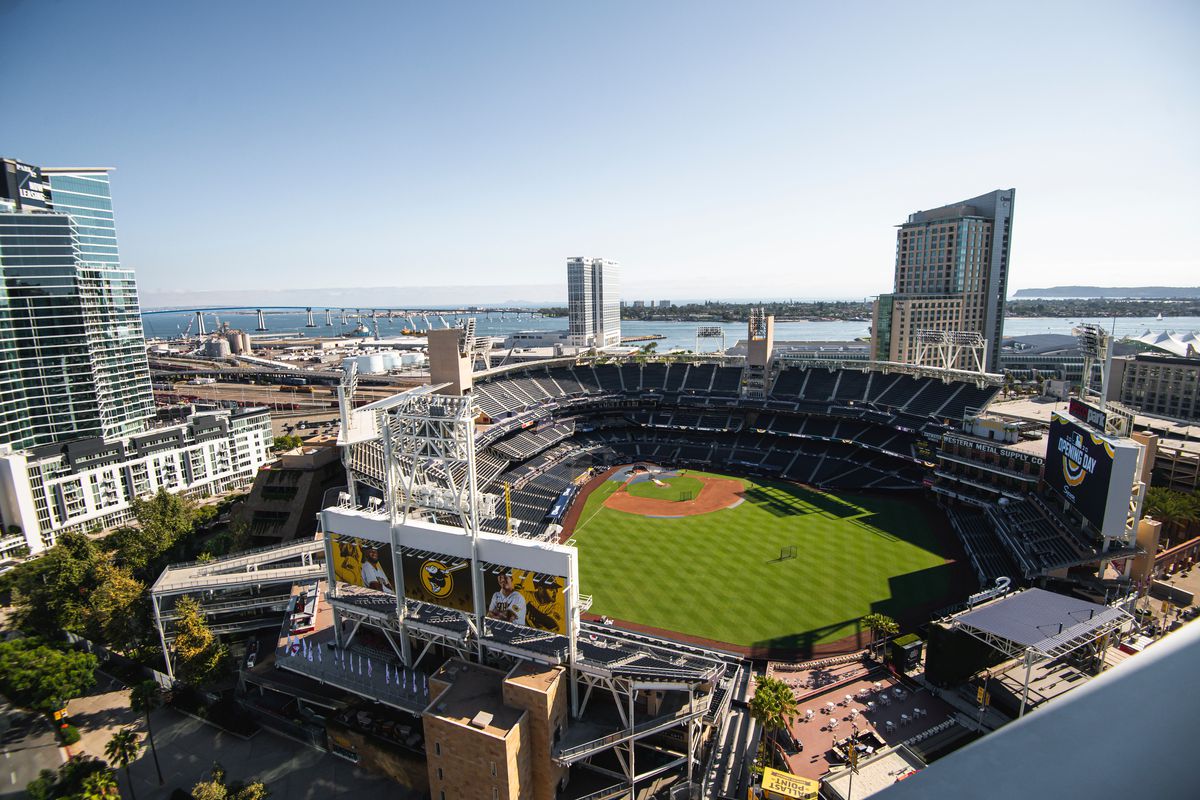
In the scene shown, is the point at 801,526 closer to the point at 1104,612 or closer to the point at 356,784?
the point at 1104,612

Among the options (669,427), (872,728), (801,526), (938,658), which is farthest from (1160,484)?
(669,427)

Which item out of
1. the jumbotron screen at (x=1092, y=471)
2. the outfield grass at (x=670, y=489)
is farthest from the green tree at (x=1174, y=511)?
the outfield grass at (x=670, y=489)

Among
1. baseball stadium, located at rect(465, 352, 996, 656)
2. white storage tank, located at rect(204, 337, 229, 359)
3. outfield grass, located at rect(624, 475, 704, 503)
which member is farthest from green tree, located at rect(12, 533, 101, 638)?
white storage tank, located at rect(204, 337, 229, 359)

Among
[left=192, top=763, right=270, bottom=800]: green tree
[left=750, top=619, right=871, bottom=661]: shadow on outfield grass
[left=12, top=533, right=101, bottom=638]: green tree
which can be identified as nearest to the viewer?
[left=192, top=763, right=270, bottom=800]: green tree

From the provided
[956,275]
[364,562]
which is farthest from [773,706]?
[956,275]

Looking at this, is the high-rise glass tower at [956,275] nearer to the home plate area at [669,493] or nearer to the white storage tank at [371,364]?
the home plate area at [669,493]

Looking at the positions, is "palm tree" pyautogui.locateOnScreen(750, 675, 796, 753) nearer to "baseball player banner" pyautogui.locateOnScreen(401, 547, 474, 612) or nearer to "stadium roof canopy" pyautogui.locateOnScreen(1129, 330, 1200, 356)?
"baseball player banner" pyautogui.locateOnScreen(401, 547, 474, 612)
